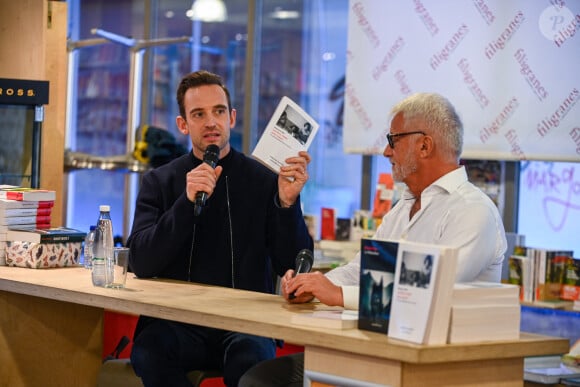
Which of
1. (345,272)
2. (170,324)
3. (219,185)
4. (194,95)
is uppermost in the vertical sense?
(194,95)

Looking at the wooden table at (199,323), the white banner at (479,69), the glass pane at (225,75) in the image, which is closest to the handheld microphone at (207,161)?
the wooden table at (199,323)

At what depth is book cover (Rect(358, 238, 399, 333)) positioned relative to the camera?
99.9 inches

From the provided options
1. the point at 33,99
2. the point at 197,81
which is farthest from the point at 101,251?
the point at 33,99

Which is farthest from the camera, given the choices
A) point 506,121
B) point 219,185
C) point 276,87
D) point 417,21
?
point 276,87

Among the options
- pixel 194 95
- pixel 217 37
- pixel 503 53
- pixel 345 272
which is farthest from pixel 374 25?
pixel 345 272

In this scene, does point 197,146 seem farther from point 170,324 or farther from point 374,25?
point 374,25

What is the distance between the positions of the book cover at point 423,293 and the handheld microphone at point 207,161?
1075mm

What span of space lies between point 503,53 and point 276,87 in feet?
6.96

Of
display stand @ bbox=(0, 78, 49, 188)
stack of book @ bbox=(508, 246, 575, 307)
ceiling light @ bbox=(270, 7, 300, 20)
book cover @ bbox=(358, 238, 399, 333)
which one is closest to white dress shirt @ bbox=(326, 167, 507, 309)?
book cover @ bbox=(358, 238, 399, 333)

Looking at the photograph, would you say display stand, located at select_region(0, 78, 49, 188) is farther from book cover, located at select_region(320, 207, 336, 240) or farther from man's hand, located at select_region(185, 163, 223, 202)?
book cover, located at select_region(320, 207, 336, 240)

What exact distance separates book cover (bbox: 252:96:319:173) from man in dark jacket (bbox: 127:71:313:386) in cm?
4

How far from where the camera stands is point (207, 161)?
3.51 meters

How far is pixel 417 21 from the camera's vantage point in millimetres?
5910

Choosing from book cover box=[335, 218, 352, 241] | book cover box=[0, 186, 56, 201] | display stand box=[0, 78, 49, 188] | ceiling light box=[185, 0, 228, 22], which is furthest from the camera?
ceiling light box=[185, 0, 228, 22]
